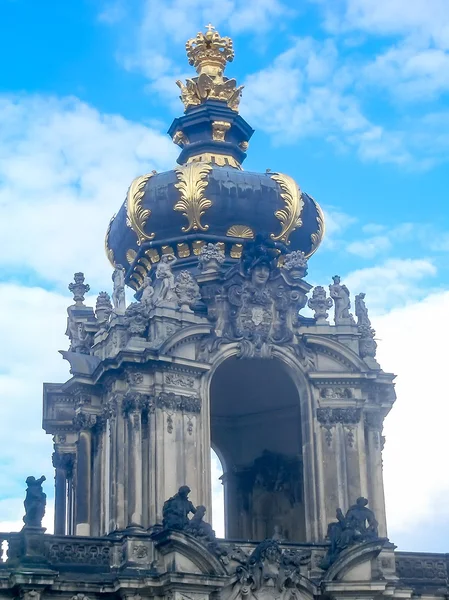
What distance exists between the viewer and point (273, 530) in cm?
4028

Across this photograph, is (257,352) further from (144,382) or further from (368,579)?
(368,579)

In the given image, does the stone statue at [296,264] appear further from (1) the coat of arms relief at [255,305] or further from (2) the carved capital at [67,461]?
(2) the carved capital at [67,461]

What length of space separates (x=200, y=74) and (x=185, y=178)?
173 inches

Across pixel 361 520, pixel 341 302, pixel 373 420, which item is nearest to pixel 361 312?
pixel 341 302

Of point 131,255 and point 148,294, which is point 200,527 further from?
point 131,255

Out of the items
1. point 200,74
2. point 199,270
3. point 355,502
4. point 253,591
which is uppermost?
point 200,74

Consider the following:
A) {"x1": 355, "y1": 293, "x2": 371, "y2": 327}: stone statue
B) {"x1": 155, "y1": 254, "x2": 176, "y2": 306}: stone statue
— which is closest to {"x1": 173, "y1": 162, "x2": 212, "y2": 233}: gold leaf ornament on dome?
{"x1": 155, "y1": 254, "x2": 176, "y2": 306}: stone statue

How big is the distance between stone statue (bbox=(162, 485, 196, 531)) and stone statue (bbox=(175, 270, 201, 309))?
5093 millimetres

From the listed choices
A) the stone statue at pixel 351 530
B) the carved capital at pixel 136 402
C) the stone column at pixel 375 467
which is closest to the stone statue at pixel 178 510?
the carved capital at pixel 136 402

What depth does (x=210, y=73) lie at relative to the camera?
1711 inches

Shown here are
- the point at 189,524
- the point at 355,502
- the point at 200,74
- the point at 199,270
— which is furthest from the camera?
the point at 200,74

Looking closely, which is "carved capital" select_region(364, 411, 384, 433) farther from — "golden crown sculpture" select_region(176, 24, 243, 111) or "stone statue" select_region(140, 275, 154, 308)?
"golden crown sculpture" select_region(176, 24, 243, 111)

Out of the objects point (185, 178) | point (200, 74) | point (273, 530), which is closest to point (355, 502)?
point (273, 530)

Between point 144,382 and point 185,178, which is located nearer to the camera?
point 144,382
